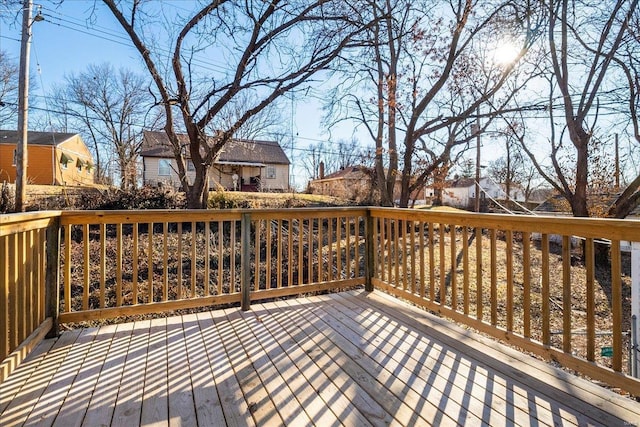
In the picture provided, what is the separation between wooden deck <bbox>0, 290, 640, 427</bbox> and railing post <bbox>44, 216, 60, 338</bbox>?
16cm

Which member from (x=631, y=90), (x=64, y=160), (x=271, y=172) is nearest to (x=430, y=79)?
(x=631, y=90)

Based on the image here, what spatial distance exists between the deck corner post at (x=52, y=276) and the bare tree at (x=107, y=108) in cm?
1236

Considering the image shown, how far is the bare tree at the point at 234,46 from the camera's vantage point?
5.78m

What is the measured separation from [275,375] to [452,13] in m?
8.92

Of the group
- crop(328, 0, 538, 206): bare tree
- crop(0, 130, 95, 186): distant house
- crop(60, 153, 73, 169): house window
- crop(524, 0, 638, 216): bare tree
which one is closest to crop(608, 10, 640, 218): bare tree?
crop(524, 0, 638, 216): bare tree

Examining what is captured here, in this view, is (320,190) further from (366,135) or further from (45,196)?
(45,196)

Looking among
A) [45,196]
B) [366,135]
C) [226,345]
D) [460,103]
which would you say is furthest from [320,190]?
[226,345]

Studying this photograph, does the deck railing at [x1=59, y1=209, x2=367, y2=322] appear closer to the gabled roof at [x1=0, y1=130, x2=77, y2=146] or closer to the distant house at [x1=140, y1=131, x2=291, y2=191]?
the distant house at [x1=140, y1=131, x2=291, y2=191]

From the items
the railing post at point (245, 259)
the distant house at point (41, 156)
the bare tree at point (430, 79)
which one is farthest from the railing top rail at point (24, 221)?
the distant house at point (41, 156)

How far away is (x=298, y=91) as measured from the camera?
649 cm

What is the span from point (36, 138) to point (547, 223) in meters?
22.5

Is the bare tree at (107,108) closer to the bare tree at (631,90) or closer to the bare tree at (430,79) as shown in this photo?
the bare tree at (430,79)

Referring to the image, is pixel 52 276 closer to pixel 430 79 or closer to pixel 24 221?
pixel 24 221

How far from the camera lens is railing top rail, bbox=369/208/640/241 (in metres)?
1.71
